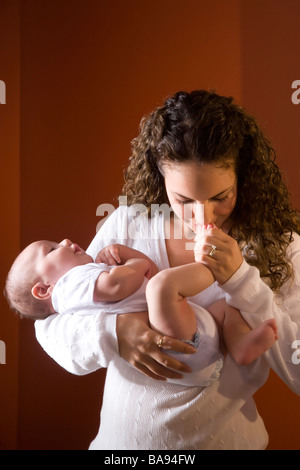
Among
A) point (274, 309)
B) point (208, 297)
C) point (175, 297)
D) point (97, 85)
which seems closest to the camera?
point (175, 297)

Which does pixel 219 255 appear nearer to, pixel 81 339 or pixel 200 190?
pixel 200 190

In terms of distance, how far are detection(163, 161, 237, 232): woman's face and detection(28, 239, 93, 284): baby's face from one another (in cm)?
29

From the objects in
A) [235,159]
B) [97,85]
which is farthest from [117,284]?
[97,85]

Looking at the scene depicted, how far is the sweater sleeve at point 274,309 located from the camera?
115 centimetres

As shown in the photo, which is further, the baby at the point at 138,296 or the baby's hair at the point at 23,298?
the baby's hair at the point at 23,298

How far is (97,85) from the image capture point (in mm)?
2057

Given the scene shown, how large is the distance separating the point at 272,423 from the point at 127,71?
1.51m

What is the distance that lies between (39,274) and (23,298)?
8 centimetres

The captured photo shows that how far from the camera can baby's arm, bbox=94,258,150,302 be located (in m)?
1.21

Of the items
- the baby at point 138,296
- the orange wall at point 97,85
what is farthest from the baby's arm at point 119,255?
the orange wall at point 97,85

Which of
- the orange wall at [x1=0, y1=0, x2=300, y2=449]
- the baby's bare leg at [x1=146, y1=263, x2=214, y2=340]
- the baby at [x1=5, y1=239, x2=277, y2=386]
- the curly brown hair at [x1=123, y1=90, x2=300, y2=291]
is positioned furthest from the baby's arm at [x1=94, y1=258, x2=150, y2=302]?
the orange wall at [x1=0, y1=0, x2=300, y2=449]

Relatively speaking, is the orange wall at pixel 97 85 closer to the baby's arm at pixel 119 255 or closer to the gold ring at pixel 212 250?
the baby's arm at pixel 119 255

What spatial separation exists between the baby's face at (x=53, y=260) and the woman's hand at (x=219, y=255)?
0.36m
